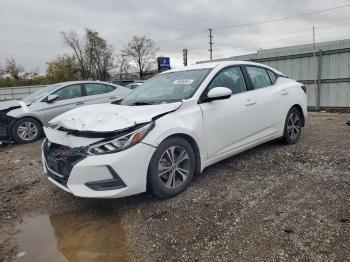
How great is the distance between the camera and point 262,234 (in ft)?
9.20

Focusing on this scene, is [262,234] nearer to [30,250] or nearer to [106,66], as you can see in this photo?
[30,250]

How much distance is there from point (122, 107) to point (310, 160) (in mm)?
2940

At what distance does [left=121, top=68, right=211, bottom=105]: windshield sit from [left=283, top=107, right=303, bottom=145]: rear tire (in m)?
2.00

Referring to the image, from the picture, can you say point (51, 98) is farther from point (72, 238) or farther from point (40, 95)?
point (72, 238)

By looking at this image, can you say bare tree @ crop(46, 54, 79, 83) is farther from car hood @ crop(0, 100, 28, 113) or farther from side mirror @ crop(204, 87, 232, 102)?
side mirror @ crop(204, 87, 232, 102)

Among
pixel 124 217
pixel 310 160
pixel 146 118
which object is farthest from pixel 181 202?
pixel 310 160

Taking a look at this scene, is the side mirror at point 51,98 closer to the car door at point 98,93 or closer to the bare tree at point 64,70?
the car door at point 98,93

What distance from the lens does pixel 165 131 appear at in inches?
138

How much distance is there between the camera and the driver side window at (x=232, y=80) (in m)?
4.37

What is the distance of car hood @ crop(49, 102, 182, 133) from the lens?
3.31 metres

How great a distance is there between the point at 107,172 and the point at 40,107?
550cm

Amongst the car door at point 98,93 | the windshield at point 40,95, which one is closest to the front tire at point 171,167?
the car door at point 98,93

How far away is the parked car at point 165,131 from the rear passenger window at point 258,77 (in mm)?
23

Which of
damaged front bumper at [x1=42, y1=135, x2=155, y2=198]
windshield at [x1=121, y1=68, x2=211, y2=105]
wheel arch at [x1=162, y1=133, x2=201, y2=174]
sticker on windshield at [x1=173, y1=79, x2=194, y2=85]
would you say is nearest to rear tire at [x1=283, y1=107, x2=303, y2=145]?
windshield at [x1=121, y1=68, x2=211, y2=105]
